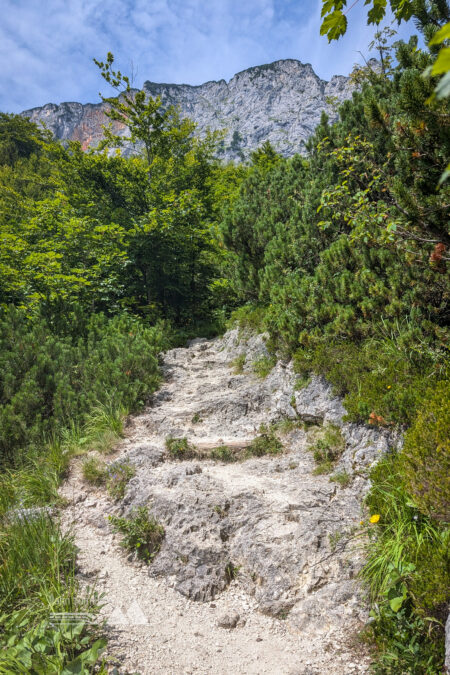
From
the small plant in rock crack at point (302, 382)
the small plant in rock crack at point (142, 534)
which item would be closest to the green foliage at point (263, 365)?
the small plant in rock crack at point (302, 382)

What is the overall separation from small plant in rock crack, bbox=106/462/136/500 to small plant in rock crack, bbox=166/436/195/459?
25.4 inches

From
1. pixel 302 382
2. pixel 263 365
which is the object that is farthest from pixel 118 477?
pixel 263 365

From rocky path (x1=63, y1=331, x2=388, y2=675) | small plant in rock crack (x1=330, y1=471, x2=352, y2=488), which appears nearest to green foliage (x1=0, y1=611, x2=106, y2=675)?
rocky path (x1=63, y1=331, x2=388, y2=675)

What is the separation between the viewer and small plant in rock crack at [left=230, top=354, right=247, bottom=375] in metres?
7.92

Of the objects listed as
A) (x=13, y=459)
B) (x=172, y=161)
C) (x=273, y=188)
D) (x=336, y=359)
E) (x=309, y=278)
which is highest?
(x=172, y=161)

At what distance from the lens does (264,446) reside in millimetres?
5332

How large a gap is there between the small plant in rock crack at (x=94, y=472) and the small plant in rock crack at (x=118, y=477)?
3.9 inches

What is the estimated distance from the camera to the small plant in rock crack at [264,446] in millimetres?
5273

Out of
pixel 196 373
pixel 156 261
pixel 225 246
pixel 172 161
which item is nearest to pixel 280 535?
pixel 196 373

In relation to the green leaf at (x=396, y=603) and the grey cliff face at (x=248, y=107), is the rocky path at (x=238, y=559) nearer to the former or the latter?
the green leaf at (x=396, y=603)

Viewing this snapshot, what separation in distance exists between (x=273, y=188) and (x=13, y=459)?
7.88 meters

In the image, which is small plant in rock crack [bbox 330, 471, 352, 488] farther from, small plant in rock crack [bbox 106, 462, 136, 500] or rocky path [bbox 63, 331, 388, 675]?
small plant in rock crack [bbox 106, 462, 136, 500]

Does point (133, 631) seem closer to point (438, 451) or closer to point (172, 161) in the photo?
point (438, 451)

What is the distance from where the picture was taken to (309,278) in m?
6.32
